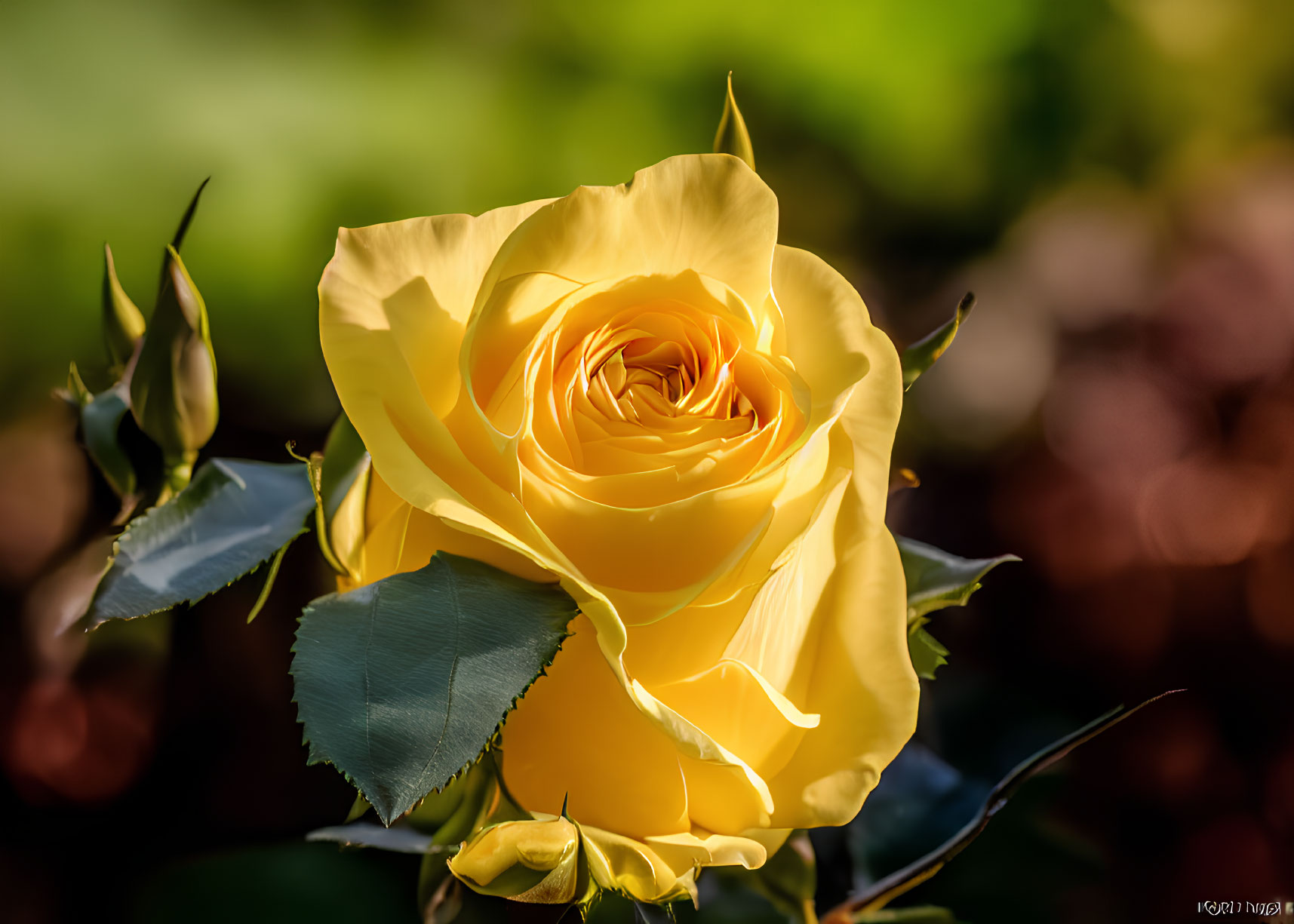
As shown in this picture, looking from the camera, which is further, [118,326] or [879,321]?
[879,321]

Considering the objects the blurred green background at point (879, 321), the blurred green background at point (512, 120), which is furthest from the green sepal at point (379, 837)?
the blurred green background at point (512, 120)

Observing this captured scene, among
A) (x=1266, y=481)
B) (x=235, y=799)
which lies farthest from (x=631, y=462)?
(x=1266, y=481)

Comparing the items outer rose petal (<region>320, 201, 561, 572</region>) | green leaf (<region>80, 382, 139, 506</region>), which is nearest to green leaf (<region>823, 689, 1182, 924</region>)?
outer rose petal (<region>320, 201, 561, 572</region>)

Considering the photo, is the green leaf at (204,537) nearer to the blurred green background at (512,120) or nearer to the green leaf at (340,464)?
the green leaf at (340,464)

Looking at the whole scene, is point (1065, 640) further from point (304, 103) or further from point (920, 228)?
point (304, 103)

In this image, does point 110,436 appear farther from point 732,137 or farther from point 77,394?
point 732,137

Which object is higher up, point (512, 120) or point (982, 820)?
point (512, 120)

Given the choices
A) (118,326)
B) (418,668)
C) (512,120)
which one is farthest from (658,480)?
(512,120)
